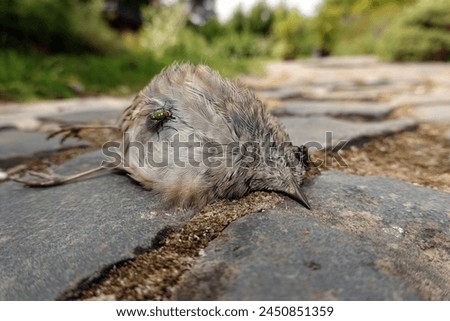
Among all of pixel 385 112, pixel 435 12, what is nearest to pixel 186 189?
pixel 385 112

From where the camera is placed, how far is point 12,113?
3.53m

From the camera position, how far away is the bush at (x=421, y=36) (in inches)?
434

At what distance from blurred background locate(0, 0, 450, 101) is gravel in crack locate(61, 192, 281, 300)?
54 cm

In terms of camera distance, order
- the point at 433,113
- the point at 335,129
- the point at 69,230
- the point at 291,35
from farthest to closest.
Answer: the point at 291,35 < the point at 433,113 < the point at 335,129 < the point at 69,230

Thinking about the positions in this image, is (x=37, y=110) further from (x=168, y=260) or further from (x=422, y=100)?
(x=422, y=100)

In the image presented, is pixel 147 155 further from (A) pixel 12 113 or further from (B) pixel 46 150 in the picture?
(A) pixel 12 113

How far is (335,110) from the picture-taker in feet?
9.79

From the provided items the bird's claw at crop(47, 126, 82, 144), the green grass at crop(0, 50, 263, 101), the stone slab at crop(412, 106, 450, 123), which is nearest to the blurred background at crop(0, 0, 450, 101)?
the green grass at crop(0, 50, 263, 101)

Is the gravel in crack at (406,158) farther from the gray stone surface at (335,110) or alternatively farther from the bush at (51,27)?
the bush at (51,27)

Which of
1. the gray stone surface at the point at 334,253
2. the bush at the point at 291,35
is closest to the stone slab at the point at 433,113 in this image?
the gray stone surface at the point at 334,253

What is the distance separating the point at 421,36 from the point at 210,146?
1182cm

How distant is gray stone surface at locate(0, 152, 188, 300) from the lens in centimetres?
96

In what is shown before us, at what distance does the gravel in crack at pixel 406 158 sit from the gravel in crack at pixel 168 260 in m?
0.61

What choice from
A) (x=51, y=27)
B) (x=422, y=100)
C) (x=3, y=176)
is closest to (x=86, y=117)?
(x=3, y=176)
